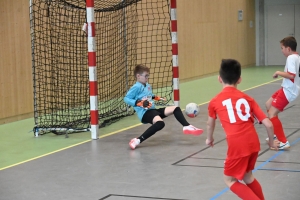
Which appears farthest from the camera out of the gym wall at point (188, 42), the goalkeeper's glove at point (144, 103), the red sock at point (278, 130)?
the gym wall at point (188, 42)

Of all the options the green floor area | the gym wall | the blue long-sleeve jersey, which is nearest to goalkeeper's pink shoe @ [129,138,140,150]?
the blue long-sleeve jersey

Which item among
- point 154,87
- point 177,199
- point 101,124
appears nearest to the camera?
point 177,199

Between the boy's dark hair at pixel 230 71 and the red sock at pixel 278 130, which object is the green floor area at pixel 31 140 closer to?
the red sock at pixel 278 130

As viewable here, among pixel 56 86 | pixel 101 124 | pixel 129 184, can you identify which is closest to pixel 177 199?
pixel 129 184

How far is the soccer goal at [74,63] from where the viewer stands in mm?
9195

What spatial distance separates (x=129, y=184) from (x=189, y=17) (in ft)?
36.0

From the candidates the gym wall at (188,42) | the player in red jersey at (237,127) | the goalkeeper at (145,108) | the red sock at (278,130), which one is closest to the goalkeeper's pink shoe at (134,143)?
the goalkeeper at (145,108)

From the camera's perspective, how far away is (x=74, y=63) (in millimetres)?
10508

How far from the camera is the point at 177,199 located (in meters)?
4.90

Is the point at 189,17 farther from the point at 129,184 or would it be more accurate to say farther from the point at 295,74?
the point at 129,184

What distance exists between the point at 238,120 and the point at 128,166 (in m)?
2.32

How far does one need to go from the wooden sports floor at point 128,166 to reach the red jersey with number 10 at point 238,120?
3.15ft

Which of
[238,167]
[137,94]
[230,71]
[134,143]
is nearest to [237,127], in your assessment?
[238,167]

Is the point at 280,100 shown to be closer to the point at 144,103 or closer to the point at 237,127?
the point at 144,103
